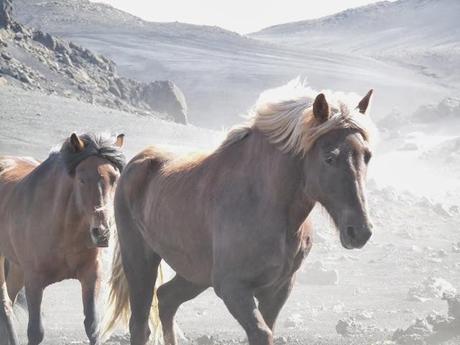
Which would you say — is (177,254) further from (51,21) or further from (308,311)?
(51,21)

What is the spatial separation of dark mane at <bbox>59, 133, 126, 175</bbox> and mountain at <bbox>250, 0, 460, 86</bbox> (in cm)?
6156

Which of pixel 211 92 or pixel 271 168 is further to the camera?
pixel 211 92

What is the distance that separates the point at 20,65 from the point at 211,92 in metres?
23.2

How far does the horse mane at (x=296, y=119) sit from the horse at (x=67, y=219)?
1.45 meters

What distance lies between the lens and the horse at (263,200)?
4402 mm

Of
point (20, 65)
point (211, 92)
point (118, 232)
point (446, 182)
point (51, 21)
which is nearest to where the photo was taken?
point (118, 232)

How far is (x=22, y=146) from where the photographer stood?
19547mm

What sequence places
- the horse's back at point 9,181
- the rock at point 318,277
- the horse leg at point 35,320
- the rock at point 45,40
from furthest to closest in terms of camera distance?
the rock at point 45,40 < the rock at point 318,277 < the horse's back at point 9,181 < the horse leg at point 35,320

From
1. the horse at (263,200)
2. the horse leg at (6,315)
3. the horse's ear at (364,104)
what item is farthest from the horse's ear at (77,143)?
the horse's ear at (364,104)

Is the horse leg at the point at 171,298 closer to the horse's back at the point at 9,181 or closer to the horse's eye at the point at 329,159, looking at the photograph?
the horse's back at the point at 9,181

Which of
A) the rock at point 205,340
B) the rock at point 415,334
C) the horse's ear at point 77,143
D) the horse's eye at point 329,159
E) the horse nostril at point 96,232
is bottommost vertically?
the rock at point 205,340

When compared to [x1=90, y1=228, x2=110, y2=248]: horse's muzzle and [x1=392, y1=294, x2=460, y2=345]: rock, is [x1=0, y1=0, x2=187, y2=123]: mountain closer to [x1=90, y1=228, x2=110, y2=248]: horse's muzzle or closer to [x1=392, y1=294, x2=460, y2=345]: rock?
[x1=392, y1=294, x2=460, y2=345]: rock

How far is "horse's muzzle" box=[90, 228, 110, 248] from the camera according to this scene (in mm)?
6109

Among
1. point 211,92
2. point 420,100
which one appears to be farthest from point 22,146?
point 420,100
